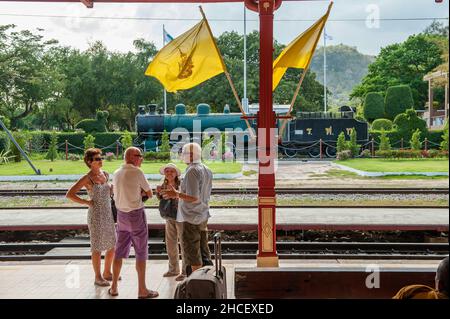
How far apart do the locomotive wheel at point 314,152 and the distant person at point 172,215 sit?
783 inches

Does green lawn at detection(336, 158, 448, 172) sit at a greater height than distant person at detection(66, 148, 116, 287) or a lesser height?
lesser

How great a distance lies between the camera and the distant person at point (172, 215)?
4.83 meters

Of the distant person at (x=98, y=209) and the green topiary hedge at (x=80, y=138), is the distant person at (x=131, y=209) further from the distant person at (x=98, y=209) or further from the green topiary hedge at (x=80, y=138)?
the green topiary hedge at (x=80, y=138)

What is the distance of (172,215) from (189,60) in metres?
1.78

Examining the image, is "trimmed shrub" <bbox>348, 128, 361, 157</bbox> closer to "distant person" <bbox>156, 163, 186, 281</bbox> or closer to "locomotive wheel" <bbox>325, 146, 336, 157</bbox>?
"locomotive wheel" <bbox>325, 146, 336, 157</bbox>

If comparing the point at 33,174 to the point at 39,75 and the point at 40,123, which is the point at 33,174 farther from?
the point at 40,123

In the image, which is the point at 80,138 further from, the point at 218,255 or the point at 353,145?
the point at 218,255

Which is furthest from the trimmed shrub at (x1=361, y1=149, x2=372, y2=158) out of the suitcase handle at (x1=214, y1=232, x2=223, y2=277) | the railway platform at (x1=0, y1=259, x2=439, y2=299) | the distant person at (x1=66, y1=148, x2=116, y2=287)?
the suitcase handle at (x1=214, y1=232, x2=223, y2=277)

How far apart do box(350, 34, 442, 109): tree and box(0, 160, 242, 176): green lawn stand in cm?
2287

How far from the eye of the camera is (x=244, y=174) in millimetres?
17047

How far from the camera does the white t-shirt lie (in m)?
4.27

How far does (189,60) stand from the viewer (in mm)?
5430
